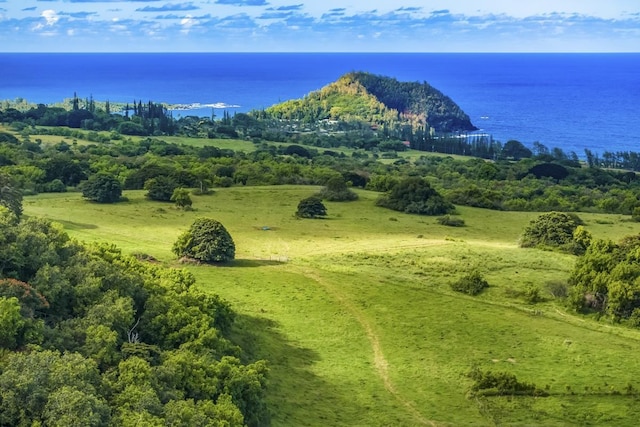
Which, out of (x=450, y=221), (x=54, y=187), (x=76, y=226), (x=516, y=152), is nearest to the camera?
(x=76, y=226)

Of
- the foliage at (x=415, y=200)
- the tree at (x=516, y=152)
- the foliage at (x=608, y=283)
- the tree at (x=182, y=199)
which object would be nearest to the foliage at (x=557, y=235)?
the foliage at (x=608, y=283)

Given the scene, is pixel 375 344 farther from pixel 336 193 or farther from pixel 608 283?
pixel 336 193

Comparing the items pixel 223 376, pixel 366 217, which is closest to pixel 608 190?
pixel 366 217

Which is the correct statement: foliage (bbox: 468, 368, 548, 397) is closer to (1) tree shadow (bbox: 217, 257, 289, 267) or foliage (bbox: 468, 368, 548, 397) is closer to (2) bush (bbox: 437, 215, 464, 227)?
(1) tree shadow (bbox: 217, 257, 289, 267)

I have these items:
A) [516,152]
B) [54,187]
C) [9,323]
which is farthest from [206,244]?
[516,152]

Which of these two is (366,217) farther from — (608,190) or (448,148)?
(448,148)

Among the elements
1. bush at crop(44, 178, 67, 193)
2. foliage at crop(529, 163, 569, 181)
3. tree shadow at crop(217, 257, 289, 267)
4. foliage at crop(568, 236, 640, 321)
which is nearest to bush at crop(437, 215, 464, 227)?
foliage at crop(568, 236, 640, 321)

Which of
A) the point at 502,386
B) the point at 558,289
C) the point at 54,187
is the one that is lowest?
the point at 502,386
